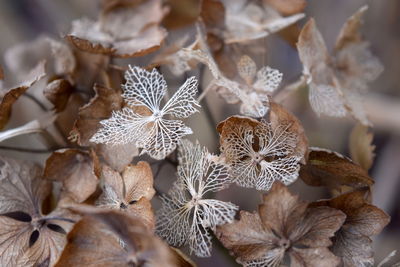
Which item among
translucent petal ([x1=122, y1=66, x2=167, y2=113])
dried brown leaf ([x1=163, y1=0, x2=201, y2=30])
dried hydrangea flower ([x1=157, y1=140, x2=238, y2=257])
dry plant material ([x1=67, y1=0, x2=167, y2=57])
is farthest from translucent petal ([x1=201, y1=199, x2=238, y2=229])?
dried brown leaf ([x1=163, y1=0, x2=201, y2=30])

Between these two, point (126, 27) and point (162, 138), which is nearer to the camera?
point (162, 138)

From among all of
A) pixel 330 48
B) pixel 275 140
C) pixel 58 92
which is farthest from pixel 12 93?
pixel 330 48

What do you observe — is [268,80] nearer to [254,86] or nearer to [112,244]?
[254,86]

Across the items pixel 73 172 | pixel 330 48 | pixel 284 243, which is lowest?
pixel 330 48

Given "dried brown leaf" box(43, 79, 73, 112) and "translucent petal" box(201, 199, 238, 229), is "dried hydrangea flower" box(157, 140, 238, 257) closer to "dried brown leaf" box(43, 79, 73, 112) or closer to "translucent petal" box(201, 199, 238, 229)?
"translucent petal" box(201, 199, 238, 229)

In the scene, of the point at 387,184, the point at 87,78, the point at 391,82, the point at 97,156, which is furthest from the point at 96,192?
the point at 391,82

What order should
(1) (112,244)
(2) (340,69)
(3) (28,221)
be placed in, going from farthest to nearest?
1. (2) (340,69)
2. (3) (28,221)
3. (1) (112,244)

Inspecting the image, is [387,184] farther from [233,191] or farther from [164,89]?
[164,89]
